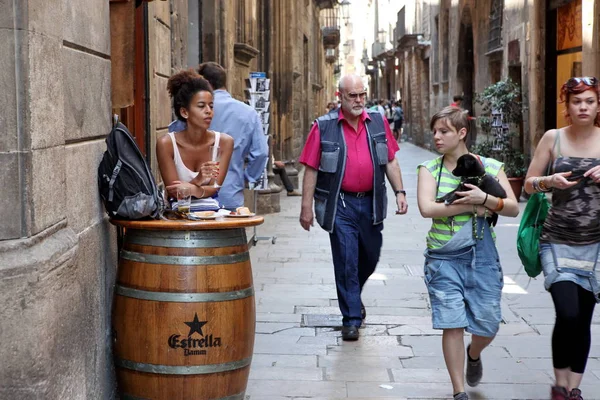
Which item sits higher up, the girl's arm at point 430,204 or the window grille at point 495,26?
the window grille at point 495,26

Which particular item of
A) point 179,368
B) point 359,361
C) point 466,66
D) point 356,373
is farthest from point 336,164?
point 466,66

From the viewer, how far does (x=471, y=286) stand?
4941 mm

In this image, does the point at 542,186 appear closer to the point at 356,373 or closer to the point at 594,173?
the point at 594,173

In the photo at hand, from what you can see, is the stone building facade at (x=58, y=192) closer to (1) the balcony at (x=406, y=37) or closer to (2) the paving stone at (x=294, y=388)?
(2) the paving stone at (x=294, y=388)

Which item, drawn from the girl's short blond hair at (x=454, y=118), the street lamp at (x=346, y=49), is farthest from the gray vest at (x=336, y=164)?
the street lamp at (x=346, y=49)

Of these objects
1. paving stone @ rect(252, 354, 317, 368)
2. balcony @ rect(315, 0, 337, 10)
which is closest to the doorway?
balcony @ rect(315, 0, 337, 10)

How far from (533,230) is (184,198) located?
182 centimetres

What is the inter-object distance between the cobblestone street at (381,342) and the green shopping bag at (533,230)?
29.8 inches

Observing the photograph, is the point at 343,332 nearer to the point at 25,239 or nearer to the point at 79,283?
the point at 79,283

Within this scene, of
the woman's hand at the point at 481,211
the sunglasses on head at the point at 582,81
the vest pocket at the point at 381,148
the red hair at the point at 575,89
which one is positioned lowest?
the woman's hand at the point at 481,211

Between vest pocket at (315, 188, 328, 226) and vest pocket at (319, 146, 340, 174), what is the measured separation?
175mm

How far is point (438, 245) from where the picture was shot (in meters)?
5.00

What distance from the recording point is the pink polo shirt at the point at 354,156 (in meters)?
6.52

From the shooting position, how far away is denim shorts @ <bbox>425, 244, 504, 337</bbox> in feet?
16.1
